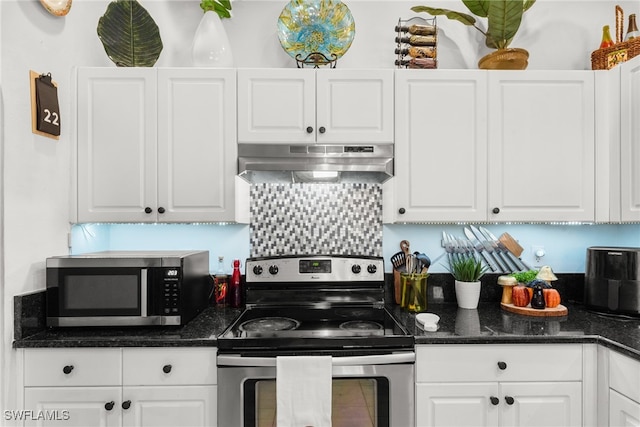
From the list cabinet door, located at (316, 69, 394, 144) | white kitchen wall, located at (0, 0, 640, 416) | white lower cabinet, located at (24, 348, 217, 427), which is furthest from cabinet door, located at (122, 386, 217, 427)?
cabinet door, located at (316, 69, 394, 144)

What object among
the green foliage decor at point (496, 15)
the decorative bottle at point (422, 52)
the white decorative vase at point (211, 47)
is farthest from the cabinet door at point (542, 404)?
the white decorative vase at point (211, 47)

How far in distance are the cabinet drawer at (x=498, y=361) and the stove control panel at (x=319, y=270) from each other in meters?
0.58

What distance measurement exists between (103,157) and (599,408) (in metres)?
2.50

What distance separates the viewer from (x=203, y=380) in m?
1.53

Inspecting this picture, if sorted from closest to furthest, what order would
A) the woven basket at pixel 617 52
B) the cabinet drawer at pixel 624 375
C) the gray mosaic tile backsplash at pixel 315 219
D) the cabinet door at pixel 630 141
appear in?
the cabinet drawer at pixel 624 375 < the cabinet door at pixel 630 141 < the woven basket at pixel 617 52 < the gray mosaic tile backsplash at pixel 315 219

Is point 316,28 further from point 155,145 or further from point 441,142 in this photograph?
point 155,145

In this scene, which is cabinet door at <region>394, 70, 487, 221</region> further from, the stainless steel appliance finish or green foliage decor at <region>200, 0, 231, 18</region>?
green foliage decor at <region>200, 0, 231, 18</region>

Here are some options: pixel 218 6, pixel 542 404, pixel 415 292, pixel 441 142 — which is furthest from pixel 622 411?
pixel 218 6

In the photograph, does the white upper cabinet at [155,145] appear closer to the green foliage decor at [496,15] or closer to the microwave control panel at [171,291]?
the microwave control panel at [171,291]

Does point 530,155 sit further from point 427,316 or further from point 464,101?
point 427,316

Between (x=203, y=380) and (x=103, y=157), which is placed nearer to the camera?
(x=203, y=380)

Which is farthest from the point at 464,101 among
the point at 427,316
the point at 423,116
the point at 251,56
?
the point at 251,56

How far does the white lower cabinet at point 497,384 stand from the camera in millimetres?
1558

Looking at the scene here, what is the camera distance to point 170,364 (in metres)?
1.53
